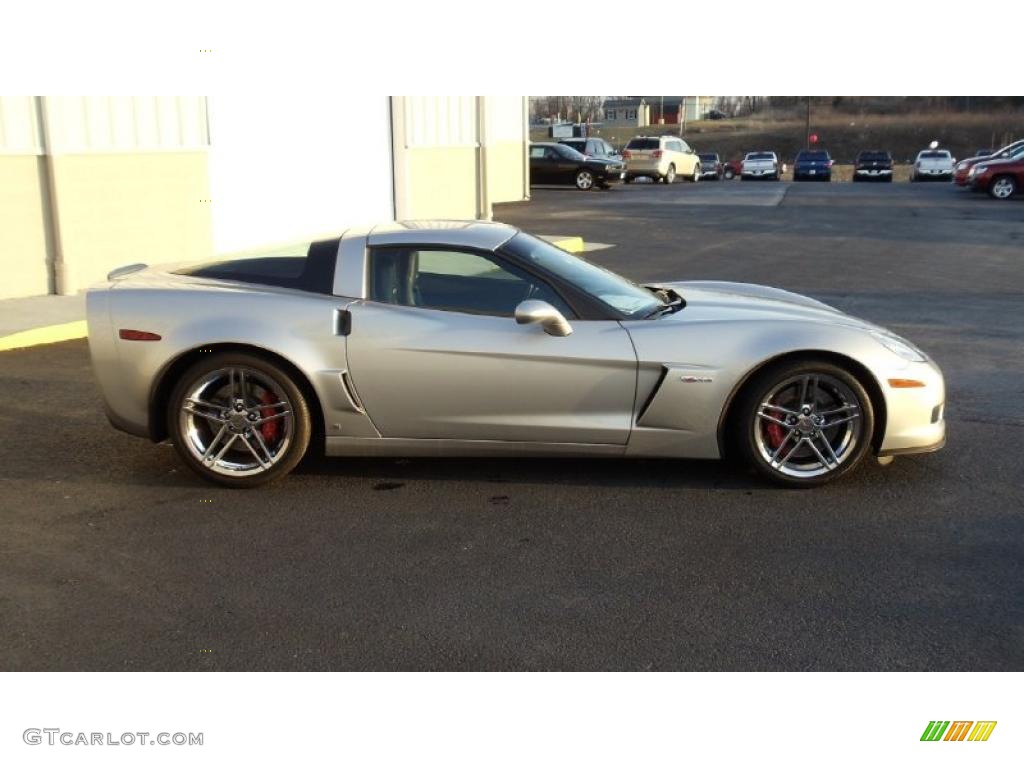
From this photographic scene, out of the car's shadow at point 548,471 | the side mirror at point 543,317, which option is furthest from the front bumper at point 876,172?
the side mirror at point 543,317

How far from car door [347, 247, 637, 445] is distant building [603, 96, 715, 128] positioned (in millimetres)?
44954

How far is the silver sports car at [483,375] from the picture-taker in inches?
204

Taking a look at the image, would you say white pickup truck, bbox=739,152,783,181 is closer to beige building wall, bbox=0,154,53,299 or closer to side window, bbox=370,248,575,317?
beige building wall, bbox=0,154,53,299

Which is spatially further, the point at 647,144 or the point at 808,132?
the point at 808,132

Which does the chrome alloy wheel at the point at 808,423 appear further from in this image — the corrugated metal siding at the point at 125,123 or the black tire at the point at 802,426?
the corrugated metal siding at the point at 125,123

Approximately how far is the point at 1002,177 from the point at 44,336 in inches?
1048

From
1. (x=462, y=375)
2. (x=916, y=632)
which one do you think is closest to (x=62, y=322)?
(x=462, y=375)

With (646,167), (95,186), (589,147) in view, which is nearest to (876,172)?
(646,167)

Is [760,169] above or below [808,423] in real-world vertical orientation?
above

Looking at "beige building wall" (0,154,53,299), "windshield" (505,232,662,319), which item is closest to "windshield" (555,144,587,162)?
"beige building wall" (0,154,53,299)

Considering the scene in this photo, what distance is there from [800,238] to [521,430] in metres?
14.4

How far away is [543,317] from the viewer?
5082 mm
